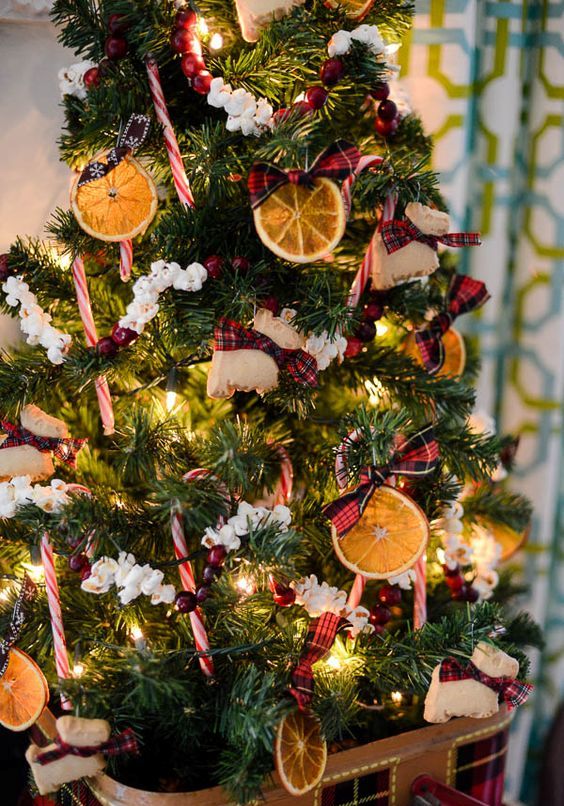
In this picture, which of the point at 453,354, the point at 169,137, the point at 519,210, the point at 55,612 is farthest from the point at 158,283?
the point at 519,210

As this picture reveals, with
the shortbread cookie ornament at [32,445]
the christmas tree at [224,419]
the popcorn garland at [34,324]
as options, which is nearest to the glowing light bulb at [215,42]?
the christmas tree at [224,419]

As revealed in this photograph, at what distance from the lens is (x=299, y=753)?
0.74 meters

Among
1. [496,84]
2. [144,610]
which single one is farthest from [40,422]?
[496,84]

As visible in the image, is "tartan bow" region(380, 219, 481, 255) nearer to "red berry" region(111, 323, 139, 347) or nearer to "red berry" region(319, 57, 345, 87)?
"red berry" region(319, 57, 345, 87)

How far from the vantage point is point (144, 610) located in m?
0.83

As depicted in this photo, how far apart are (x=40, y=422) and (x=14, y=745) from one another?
1.95 ft

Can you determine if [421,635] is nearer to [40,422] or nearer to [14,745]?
[40,422]

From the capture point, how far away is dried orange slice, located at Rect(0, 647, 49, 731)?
78 centimetres

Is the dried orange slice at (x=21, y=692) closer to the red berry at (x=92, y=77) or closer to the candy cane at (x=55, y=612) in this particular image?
the candy cane at (x=55, y=612)

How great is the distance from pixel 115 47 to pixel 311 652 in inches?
26.4

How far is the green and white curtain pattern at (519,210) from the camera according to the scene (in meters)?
1.23

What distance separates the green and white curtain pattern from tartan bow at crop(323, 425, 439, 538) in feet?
1.96

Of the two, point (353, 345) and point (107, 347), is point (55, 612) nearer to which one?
point (107, 347)

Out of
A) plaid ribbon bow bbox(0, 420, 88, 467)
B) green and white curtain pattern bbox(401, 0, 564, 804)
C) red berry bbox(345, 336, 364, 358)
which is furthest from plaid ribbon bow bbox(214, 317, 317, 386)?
green and white curtain pattern bbox(401, 0, 564, 804)
